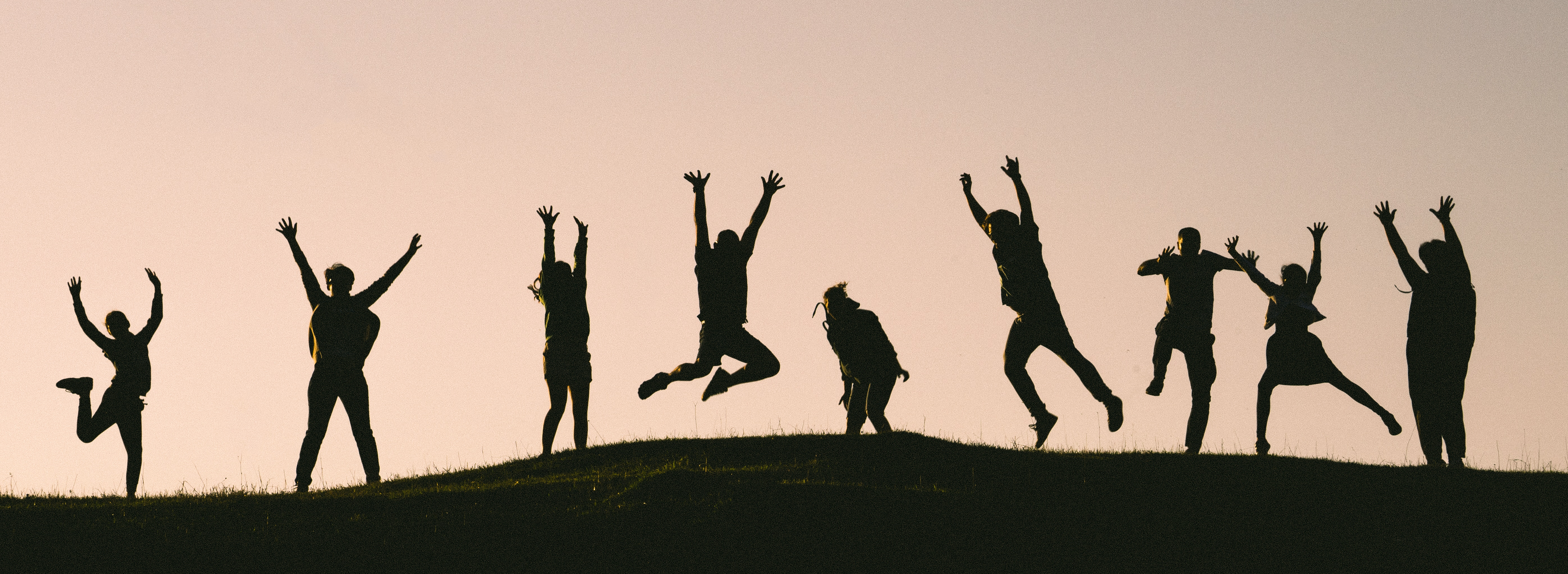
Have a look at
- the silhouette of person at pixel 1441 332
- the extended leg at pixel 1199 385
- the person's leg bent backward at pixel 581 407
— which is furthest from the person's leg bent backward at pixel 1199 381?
the person's leg bent backward at pixel 581 407

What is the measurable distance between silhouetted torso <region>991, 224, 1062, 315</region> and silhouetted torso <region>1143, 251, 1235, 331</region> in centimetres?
129

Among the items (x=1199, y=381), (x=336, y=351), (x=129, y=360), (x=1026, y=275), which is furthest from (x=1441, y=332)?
(x=129, y=360)

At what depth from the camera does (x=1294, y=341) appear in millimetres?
18328

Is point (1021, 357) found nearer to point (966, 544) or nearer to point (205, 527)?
point (966, 544)

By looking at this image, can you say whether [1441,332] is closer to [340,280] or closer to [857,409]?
[857,409]

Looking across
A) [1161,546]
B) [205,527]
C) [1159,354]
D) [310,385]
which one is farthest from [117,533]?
[1159,354]

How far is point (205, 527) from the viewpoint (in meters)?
15.1

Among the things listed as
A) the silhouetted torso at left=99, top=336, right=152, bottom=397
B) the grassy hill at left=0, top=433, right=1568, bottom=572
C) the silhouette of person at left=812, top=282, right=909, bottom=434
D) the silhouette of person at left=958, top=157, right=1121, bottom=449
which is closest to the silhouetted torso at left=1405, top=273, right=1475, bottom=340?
the grassy hill at left=0, top=433, right=1568, bottom=572

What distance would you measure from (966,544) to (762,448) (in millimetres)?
4905

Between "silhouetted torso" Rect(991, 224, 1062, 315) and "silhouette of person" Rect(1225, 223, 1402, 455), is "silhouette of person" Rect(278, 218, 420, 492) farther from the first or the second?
"silhouette of person" Rect(1225, 223, 1402, 455)

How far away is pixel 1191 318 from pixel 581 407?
7.14m

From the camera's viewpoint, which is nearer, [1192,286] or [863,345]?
[1192,286]

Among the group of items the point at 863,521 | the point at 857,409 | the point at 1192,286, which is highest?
the point at 1192,286

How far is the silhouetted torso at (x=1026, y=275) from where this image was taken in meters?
18.3
